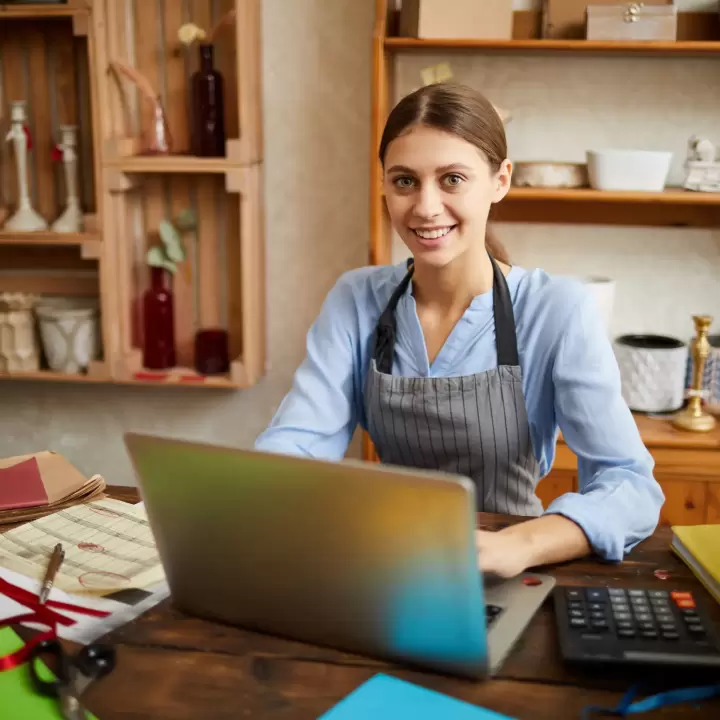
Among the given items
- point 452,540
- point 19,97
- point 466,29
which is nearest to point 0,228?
point 19,97

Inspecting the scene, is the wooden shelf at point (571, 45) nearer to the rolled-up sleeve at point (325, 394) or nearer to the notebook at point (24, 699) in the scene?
the rolled-up sleeve at point (325, 394)

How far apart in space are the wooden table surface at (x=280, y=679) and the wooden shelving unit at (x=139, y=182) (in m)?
1.71

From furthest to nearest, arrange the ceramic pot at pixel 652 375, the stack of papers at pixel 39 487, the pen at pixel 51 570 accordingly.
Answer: the ceramic pot at pixel 652 375 < the stack of papers at pixel 39 487 < the pen at pixel 51 570

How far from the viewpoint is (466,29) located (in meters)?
2.29

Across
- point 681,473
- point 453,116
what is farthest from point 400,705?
point 681,473

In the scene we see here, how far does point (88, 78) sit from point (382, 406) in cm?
171

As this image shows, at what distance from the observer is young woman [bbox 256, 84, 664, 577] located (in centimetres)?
143

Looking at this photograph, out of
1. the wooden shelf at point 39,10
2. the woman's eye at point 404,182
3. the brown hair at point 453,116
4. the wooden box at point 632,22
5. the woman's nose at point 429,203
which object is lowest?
the woman's nose at point 429,203

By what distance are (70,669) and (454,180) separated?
94 centimetres

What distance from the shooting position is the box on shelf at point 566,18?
94.0 inches

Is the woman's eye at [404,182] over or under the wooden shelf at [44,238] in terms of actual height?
over

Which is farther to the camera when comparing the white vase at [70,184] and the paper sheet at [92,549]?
the white vase at [70,184]

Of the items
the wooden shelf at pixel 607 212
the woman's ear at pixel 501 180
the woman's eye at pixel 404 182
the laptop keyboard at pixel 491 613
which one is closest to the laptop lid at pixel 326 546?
the laptop keyboard at pixel 491 613

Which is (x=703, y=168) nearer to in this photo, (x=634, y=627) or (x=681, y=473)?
(x=681, y=473)
